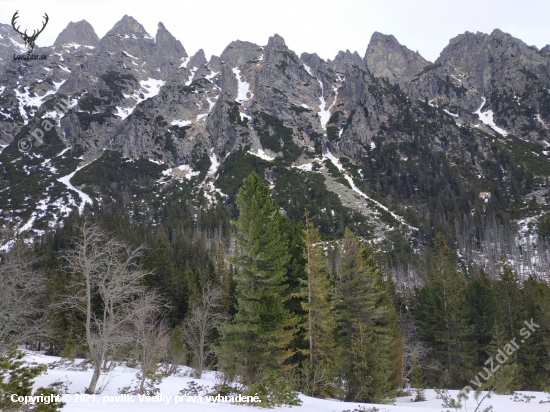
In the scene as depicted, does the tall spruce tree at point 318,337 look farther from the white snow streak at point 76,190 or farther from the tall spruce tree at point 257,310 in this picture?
the white snow streak at point 76,190

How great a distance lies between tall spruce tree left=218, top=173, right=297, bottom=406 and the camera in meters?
16.3

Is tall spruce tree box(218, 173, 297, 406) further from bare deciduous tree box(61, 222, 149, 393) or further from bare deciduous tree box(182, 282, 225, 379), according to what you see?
bare deciduous tree box(182, 282, 225, 379)

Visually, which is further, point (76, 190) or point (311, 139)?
point (311, 139)

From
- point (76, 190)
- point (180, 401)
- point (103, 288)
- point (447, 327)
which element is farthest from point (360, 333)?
point (76, 190)

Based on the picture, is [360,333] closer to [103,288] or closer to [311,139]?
[103,288]

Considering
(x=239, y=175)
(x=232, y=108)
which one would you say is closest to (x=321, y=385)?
(x=239, y=175)

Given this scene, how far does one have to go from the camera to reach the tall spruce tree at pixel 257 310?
53.4 feet

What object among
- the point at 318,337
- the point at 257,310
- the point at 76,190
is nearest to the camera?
the point at 257,310

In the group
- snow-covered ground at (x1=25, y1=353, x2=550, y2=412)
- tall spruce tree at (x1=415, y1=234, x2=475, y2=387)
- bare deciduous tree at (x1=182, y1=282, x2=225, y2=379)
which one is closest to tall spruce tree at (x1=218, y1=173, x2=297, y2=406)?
snow-covered ground at (x1=25, y1=353, x2=550, y2=412)

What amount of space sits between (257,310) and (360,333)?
696 centimetres

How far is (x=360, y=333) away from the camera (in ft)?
61.6

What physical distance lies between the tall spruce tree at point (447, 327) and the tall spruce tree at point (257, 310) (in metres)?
24.1

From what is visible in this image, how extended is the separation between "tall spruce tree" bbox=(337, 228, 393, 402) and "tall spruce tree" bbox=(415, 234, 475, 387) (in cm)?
1398

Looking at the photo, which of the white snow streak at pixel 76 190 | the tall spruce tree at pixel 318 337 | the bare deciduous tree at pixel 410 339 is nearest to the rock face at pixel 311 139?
the white snow streak at pixel 76 190
